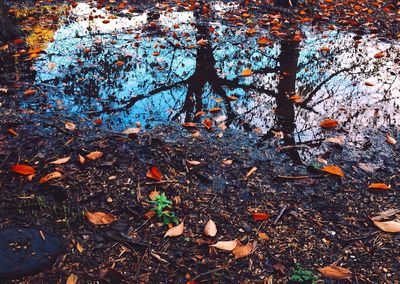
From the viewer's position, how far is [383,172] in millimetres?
2756

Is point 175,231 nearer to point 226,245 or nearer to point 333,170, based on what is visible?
point 226,245

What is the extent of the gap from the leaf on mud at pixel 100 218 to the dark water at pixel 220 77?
1105 mm

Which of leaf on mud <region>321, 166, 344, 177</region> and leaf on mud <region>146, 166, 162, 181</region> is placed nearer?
leaf on mud <region>146, 166, 162, 181</region>

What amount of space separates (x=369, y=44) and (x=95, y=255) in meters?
5.21

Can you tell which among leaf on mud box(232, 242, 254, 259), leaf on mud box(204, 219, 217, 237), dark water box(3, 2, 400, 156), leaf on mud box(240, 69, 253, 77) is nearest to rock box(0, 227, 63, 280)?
leaf on mud box(204, 219, 217, 237)

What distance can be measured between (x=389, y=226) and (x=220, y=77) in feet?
8.55

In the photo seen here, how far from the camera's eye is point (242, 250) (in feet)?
6.89

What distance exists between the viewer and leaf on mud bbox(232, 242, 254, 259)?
208 cm

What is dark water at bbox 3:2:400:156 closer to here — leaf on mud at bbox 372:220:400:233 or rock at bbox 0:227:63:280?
leaf on mud at bbox 372:220:400:233

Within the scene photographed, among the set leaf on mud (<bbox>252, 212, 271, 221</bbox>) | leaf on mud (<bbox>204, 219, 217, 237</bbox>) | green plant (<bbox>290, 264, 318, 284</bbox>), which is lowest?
green plant (<bbox>290, 264, 318, 284</bbox>)

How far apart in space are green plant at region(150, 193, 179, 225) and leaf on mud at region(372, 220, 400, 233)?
4.42 feet

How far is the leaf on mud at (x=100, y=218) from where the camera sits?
2203mm

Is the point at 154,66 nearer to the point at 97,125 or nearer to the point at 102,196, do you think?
the point at 97,125

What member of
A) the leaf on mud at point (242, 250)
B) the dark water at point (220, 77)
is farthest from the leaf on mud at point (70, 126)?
the leaf on mud at point (242, 250)
